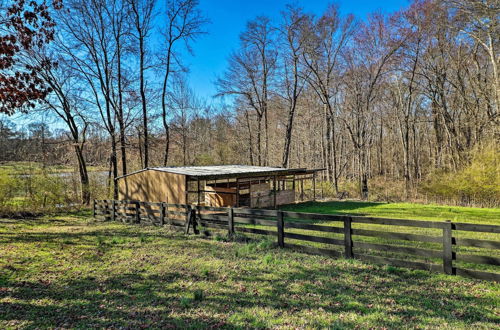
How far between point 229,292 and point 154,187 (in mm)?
11482

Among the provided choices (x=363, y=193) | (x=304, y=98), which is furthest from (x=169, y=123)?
(x=363, y=193)

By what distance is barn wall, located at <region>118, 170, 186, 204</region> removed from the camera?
14.0 metres

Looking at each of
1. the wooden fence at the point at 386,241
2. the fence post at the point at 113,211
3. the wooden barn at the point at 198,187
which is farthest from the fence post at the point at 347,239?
the fence post at the point at 113,211

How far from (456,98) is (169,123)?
2189 centimetres

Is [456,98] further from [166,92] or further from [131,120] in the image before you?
[131,120]

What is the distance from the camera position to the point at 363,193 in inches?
848

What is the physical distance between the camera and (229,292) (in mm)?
4758

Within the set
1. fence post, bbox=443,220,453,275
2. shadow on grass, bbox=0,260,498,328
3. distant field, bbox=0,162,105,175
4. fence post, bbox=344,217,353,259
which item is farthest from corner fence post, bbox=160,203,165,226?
distant field, bbox=0,162,105,175

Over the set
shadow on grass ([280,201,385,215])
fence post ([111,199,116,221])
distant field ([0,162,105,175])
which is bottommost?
shadow on grass ([280,201,385,215])

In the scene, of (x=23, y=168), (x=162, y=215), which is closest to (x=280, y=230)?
(x=162, y=215)

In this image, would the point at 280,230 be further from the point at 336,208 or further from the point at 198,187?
the point at 336,208

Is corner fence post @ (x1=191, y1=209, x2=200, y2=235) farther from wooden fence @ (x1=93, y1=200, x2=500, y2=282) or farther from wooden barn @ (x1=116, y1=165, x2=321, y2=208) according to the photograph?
wooden barn @ (x1=116, y1=165, x2=321, y2=208)

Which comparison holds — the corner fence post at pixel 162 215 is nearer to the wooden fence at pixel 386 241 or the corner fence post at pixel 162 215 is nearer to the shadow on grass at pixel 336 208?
the wooden fence at pixel 386 241

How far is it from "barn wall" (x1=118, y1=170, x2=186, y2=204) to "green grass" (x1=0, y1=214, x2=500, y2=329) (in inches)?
245
